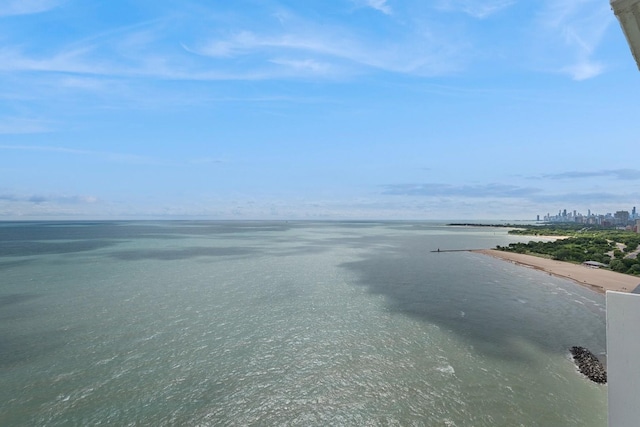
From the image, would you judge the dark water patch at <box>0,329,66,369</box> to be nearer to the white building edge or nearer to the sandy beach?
the white building edge

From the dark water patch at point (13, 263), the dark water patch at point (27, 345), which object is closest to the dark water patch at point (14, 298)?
the dark water patch at point (27, 345)

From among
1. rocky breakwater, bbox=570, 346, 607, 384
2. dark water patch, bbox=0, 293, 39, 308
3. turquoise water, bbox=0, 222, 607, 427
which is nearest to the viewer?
turquoise water, bbox=0, 222, 607, 427

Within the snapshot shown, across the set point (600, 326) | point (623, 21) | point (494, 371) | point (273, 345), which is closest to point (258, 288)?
point (273, 345)

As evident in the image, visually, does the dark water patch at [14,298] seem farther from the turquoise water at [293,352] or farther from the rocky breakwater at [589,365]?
the rocky breakwater at [589,365]

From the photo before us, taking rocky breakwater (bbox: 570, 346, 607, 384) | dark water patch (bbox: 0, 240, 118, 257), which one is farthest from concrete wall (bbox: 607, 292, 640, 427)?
dark water patch (bbox: 0, 240, 118, 257)

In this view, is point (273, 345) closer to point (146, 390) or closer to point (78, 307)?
point (146, 390)
